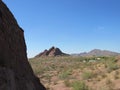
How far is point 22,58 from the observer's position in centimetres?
1074

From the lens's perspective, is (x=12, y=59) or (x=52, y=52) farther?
(x=52, y=52)

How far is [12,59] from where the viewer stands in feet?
29.5

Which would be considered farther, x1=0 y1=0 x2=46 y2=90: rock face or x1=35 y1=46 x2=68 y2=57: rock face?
x1=35 y1=46 x2=68 y2=57: rock face

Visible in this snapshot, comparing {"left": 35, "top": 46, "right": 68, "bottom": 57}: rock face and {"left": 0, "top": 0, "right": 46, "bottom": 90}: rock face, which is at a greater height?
{"left": 35, "top": 46, "right": 68, "bottom": 57}: rock face

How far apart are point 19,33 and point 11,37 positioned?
58.5 inches

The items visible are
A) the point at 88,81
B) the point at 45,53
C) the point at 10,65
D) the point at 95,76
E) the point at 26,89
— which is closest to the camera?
the point at 10,65

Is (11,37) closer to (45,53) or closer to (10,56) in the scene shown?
(10,56)

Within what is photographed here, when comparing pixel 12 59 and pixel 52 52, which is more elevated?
pixel 52 52

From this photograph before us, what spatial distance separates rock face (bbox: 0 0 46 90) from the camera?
752 cm

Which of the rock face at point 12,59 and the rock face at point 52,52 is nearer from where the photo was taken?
the rock face at point 12,59

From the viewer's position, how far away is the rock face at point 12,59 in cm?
752

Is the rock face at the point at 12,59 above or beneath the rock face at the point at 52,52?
beneath

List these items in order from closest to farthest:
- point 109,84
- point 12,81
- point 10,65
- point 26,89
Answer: point 12,81
point 10,65
point 26,89
point 109,84

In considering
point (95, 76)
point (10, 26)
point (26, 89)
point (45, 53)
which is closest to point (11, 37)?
point (10, 26)
